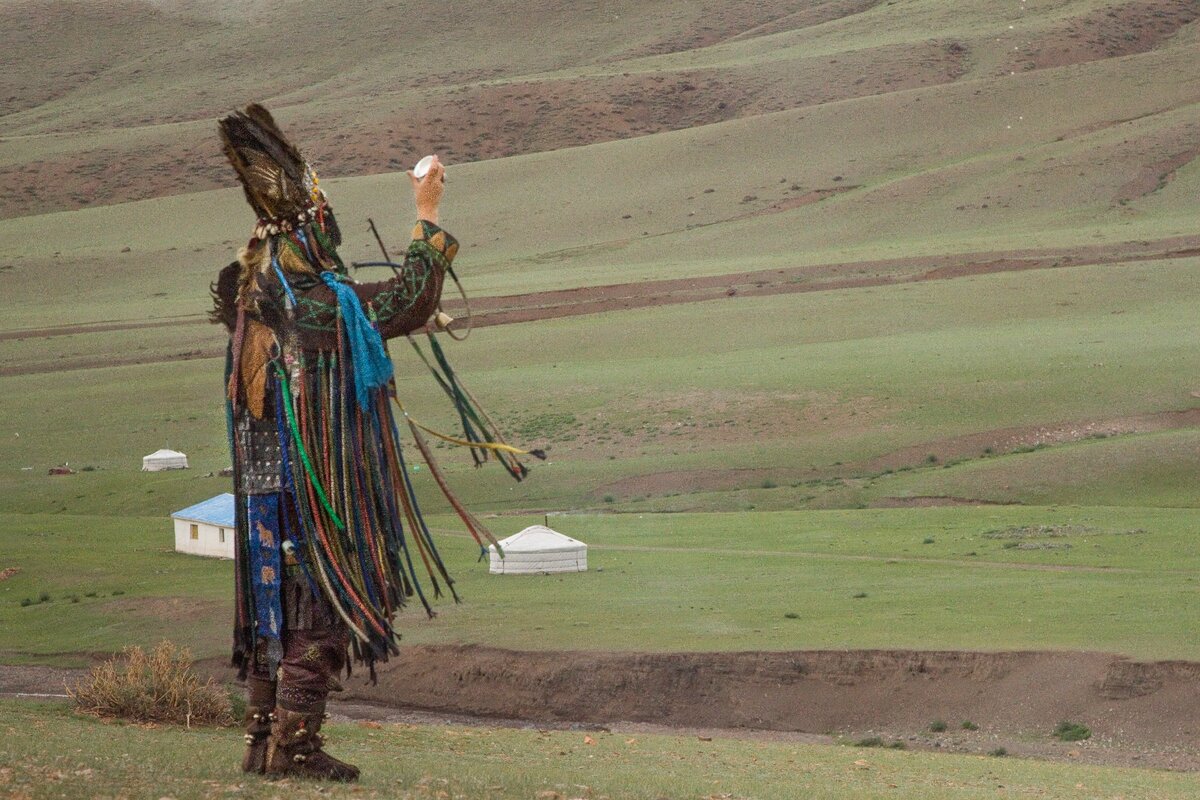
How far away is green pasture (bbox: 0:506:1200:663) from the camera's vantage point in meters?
15.8

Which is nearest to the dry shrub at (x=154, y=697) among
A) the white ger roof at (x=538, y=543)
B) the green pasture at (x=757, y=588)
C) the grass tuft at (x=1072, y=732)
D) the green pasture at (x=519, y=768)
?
the green pasture at (x=519, y=768)

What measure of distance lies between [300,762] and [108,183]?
3550 inches

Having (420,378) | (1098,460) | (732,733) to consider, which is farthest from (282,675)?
(420,378)

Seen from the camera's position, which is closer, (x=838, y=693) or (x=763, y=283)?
(x=838, y=693)

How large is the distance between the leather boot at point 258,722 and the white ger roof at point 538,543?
13.0 m

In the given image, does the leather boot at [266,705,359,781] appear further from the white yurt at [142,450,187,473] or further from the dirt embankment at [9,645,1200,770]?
the white yurt at [142,450,187,473]

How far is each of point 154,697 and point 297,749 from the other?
4.39m

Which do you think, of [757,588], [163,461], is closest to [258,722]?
[757,588]

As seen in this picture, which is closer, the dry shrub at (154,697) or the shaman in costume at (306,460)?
the shaman in costume at (306,460)

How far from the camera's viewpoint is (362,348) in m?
7.10

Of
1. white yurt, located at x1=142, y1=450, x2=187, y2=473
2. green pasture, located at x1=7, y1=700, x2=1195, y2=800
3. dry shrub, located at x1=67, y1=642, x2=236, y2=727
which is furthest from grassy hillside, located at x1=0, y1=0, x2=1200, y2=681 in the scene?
dry shrub, located at x1=67, y1=642, x2=236, y2=727

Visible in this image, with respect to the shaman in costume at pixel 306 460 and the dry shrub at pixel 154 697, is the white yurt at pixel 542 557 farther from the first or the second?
the shaman in costume at pixel 306 460

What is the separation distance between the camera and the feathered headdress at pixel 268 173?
7.37 m

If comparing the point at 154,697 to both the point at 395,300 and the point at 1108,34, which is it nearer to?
the point at 395,300
